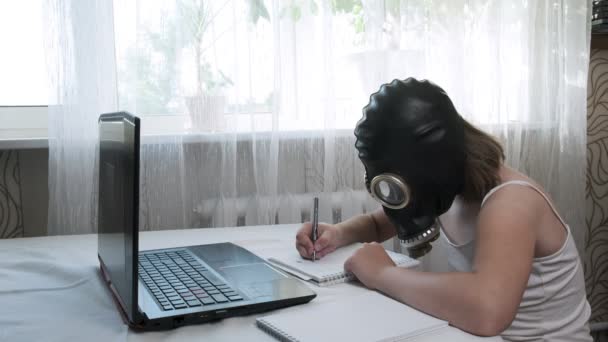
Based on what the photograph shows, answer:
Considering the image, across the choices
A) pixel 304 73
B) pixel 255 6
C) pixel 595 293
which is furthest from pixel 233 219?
pixel 595 293

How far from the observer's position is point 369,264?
37.9 inches

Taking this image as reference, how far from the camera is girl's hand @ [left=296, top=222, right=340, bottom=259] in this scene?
1.11m

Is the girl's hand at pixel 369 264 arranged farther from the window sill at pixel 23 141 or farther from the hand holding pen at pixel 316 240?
the window sill at pixel 23 141

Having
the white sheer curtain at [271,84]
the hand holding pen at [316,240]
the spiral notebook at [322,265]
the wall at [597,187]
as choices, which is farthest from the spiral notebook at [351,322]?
the wall at [597,187]

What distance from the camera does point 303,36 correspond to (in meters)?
1.86

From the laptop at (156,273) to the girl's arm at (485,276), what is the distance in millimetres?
135

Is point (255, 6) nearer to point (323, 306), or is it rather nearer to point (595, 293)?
point (323, 306)

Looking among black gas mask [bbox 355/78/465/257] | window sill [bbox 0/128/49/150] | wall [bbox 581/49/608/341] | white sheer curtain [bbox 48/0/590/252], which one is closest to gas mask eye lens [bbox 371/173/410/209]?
black gas mask [bbox 355/78/465/257]

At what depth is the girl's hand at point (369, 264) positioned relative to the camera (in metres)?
0.94

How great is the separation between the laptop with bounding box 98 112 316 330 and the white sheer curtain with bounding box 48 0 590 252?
0.71m

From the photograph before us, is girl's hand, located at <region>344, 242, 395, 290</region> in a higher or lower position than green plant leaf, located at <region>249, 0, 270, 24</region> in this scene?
lower

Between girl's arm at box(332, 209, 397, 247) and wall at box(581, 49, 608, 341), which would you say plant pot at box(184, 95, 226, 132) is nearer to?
girl's arm at box(332, 209, 397, 247)

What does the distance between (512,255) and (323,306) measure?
0.96ft

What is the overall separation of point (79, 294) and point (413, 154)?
57 centimetres
